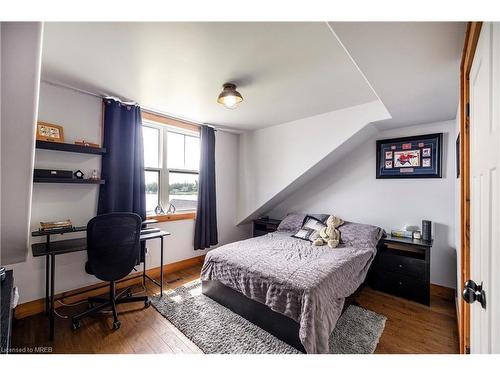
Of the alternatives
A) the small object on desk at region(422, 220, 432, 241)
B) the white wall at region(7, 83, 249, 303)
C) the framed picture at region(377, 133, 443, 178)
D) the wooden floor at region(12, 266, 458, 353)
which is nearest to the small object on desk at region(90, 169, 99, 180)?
the white wall at region(7, 83, 249, 303)

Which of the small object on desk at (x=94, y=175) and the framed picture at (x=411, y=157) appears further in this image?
the framed picture at (x=411, y=157)

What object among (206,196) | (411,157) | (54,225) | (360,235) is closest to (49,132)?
(54,225)

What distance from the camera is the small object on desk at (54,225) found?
206 centimetres

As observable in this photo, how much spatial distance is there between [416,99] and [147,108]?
313cm

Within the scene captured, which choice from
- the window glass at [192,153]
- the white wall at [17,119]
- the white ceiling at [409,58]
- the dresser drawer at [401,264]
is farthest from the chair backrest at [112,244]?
the dresser drawer at [401,264]

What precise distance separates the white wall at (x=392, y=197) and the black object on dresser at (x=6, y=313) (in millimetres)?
3518

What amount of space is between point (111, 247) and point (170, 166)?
1633 millimetres

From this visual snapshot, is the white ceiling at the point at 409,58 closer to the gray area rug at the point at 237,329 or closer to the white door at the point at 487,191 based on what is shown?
the white door at the point at 487,191

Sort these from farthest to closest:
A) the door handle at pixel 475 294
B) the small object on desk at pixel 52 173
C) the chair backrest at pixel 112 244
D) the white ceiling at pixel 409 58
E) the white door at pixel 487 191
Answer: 1. the small object on desk at pixel 52 173
2. the chair backrest at pixel 112 244
3. the white ceiling at pixel 409 58
4. the door handle at pixel 475 294
5. the white door at pixel 487 191

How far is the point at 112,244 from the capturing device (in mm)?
1979

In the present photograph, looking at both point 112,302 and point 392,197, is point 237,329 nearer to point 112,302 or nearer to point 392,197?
point 112,302
